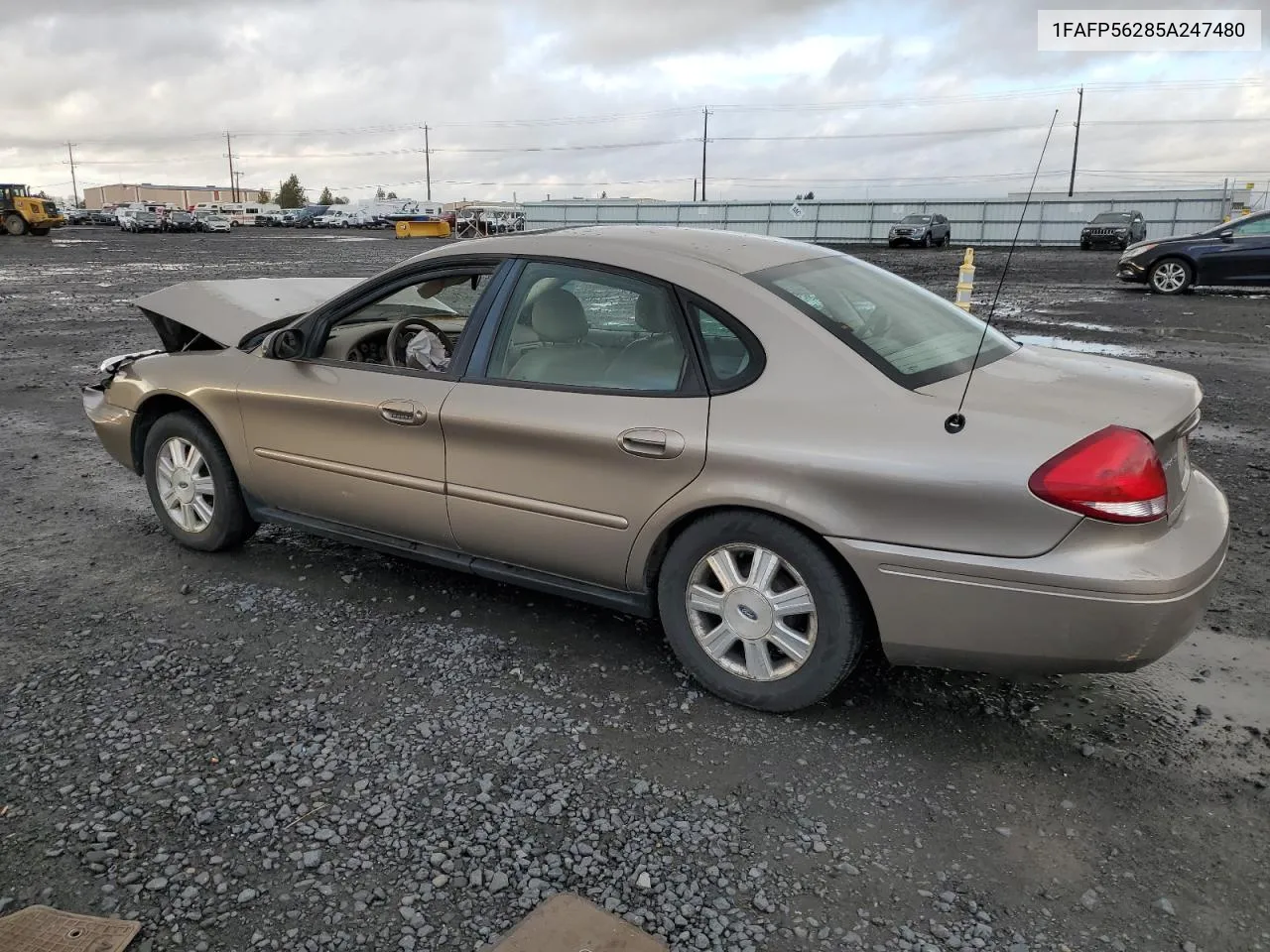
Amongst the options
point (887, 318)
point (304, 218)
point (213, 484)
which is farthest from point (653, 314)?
point (304, 218)

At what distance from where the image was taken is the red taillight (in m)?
2.68

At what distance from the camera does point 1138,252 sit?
59.6 feet

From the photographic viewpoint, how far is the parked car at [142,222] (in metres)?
60.6

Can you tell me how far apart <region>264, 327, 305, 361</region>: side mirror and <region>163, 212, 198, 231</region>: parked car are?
6509 centimetres

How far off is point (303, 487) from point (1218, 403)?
25.1 ft

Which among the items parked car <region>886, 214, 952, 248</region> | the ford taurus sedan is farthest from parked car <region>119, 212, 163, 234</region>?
the ford taurus sedan

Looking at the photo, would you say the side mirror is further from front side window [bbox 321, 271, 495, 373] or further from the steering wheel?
the steering wheel

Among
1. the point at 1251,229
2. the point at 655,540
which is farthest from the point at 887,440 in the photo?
the point at 1251,229

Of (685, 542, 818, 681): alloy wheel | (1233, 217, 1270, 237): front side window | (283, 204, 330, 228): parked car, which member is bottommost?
(685, 542, 818, 681): alloy wheel

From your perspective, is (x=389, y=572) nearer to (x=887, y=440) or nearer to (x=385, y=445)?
(x=385, y=445)

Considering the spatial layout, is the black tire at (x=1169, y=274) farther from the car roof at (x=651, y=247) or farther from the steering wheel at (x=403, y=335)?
the steering wheel at (x=403, y=335)

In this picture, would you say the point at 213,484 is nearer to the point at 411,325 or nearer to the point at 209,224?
the point at 411,325

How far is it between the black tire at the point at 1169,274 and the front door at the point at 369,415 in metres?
17.2

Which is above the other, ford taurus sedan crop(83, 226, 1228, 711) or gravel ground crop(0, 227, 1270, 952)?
ford taurus sedan crop(83, 226, 1228, 711)
